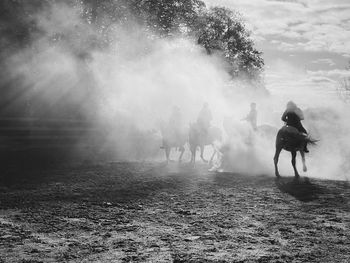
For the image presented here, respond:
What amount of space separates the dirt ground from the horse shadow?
0.08 ft

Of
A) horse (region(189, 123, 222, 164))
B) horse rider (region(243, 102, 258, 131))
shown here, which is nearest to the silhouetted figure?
horse (region(189, 123, 222, 164))

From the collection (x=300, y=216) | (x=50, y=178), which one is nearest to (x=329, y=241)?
(x=300, y=216)

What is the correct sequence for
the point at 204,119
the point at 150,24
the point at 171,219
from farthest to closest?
the point at 150,24
the point at 204,119
the point at 171,219

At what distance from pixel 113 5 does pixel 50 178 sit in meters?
17.4

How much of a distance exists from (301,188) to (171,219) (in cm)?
437

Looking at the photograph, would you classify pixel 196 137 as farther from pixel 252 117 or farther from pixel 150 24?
pixel 150 24

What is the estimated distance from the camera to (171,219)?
7.47 m

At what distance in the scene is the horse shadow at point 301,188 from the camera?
368 inches

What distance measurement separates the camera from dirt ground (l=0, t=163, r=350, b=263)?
559 centimetres

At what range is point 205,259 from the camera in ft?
17.3

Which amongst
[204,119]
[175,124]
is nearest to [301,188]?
[204,119]

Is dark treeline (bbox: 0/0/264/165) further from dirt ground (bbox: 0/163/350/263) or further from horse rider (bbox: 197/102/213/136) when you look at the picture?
dirt ground (bbox: 0/163/350/263)

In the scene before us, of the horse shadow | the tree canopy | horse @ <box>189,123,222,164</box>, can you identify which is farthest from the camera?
the tree canopy

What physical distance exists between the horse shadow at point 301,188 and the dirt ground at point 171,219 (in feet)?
0.08
